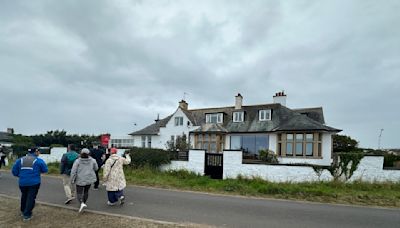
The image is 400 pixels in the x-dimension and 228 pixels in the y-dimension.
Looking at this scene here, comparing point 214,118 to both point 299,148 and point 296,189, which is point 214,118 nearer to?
point 299,148

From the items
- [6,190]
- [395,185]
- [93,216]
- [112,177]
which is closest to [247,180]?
[395,185]

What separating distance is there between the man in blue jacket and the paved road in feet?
5.11

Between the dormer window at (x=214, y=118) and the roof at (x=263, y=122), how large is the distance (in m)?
0.51

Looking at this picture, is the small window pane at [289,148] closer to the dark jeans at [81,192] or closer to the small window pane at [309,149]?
the small window pane at [309,149]

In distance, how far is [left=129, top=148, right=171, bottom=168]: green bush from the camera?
1653 cm

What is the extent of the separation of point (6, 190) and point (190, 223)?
27.1 feet

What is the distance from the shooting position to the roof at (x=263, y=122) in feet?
74.2

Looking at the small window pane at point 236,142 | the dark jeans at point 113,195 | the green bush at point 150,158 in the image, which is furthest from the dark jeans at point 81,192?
the small window pane at point 236,142

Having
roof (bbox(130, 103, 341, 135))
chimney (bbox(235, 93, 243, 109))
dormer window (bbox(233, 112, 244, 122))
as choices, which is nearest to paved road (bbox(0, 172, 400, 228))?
roof (bbox(130, 103, 341, 135))

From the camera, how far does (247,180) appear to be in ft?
45.8

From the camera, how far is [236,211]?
25.0 feet

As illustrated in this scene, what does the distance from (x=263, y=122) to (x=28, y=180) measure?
2216cm

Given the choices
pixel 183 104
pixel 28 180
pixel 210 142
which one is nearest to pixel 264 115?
pixel 210 142

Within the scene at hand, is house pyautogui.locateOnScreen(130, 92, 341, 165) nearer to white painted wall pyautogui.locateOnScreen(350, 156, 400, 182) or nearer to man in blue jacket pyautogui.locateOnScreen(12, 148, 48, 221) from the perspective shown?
white painted wall pyautogui.locateOnScreen(350, 156, 400, 182)
